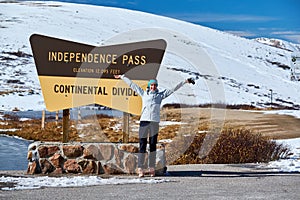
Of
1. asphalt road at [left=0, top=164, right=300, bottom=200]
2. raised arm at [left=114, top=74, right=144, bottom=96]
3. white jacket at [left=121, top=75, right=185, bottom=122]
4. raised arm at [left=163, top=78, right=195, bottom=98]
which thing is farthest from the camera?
raised arm at [left=114, top=74, right=144, bottom=96]

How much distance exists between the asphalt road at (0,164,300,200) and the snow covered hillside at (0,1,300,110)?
97.6 ft

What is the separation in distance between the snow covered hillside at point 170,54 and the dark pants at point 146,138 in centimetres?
2906

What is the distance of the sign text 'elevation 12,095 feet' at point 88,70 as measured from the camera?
10.2m

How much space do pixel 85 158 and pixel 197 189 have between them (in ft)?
7.73

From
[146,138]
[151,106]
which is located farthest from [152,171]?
[151,106]

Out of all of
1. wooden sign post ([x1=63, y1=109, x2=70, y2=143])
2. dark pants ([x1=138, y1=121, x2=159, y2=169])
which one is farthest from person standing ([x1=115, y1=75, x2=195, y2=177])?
wooden sign post ([x1=63, y1=109, x2=70, y2=143])

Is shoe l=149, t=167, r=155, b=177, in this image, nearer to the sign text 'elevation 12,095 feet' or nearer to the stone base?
the stone base

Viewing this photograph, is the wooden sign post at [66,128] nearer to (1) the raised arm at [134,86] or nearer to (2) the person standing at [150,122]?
(1) the raised arm at [134,86]

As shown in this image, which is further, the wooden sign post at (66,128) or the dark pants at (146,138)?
the wooden sign post at (66,128)

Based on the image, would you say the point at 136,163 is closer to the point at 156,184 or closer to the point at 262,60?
the point at 156,184

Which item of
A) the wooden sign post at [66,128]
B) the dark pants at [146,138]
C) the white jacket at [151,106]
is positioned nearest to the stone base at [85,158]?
the dark pants at [146,138]

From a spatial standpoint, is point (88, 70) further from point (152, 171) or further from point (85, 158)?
point (152, 171)

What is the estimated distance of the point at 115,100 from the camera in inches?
403

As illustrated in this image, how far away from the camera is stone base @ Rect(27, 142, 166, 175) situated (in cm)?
953
